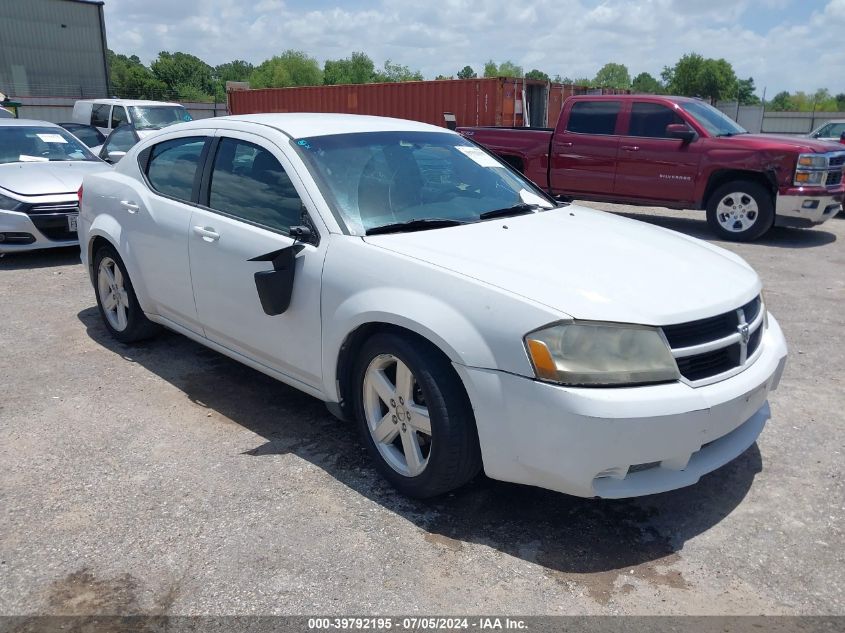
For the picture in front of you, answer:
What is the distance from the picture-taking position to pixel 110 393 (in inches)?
178

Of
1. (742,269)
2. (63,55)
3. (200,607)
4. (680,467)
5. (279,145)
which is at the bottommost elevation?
(200,607)

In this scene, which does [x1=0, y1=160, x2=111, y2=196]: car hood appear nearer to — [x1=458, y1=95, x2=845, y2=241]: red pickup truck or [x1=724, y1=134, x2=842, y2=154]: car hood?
[x1=458, y1=95, x2=845, y2=241]: red pickup truck

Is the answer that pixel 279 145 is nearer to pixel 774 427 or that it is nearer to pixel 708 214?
pixel 774 427

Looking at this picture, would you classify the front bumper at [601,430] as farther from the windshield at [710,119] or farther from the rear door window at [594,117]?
the rear door window at [594,117]

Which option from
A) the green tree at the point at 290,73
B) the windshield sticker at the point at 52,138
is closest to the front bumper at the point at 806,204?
the windshield sticker at the point at 52,138

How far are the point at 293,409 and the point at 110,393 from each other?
1219 millimetres

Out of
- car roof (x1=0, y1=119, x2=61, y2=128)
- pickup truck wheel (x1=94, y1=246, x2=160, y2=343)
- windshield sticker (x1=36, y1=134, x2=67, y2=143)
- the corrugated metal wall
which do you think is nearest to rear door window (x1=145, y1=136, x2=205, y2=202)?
pickup truck wheel (x1=94, y1=246, x2=160, y2=343)

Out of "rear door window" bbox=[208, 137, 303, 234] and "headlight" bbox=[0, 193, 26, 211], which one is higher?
"rear door window" bbox=[208, 137, 303, 234]

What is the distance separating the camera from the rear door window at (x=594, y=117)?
1076 cm

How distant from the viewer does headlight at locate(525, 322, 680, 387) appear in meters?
2.68

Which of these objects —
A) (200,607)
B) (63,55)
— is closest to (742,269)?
(200,607)

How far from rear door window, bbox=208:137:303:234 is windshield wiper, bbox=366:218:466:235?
0.44 meters

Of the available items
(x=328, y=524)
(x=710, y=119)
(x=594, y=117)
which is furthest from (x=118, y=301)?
(x=710, y=119)

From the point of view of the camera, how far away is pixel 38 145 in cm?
907
